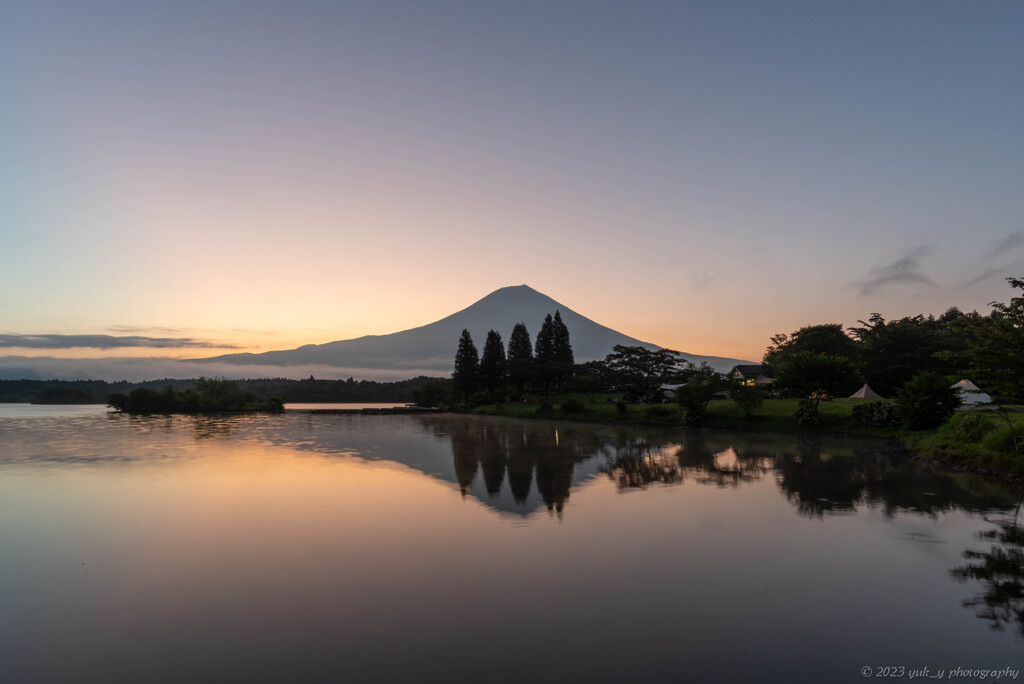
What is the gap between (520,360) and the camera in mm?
63375

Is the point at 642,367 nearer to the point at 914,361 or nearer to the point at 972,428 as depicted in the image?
the point at 914,361

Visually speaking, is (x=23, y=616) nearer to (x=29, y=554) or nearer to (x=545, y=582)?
(x=29, y=554)

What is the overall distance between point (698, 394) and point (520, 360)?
3037 cm

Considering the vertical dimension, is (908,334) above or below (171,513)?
above

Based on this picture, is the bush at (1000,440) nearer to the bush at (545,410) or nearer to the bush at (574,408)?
the bush at (574,408)

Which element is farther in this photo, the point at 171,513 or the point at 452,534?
the point at 171,513

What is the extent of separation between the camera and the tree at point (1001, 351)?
15.0 m

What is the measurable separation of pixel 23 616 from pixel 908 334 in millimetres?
57795

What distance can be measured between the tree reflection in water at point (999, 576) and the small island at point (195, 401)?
228ft

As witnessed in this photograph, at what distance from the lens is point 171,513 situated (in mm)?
11656

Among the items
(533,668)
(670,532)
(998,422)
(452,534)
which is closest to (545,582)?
(533,668)

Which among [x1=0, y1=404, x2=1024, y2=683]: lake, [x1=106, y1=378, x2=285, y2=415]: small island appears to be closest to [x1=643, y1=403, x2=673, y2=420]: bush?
[x1=0, y1=404, x2=1024, y2=683]: lake

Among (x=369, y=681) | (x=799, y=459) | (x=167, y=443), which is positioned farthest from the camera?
(x=167, y=443)

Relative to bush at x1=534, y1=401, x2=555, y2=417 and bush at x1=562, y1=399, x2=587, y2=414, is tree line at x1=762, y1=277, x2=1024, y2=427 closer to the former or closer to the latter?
bush at x1=562, y1=399, x2=587, y2=414
